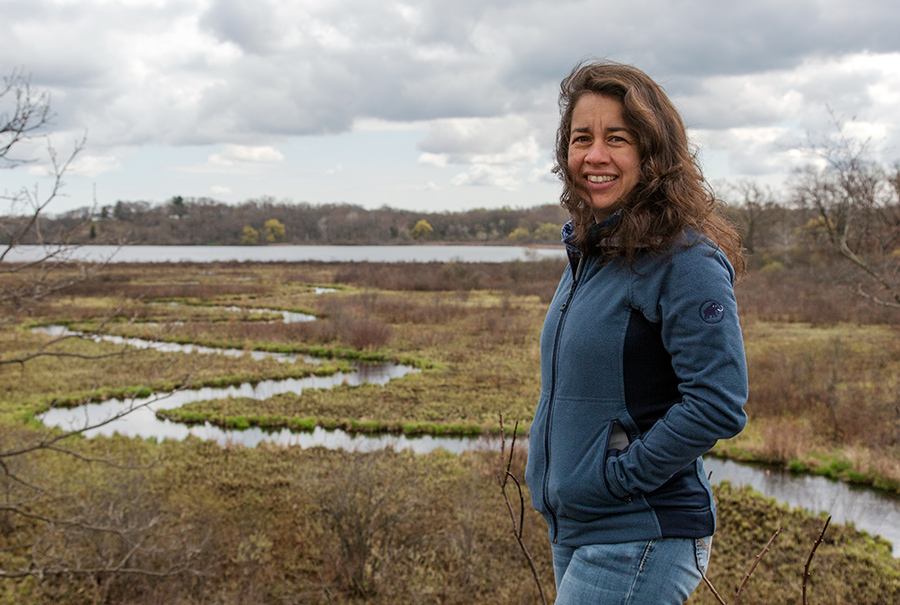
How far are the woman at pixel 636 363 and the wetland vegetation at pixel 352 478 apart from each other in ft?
13.3

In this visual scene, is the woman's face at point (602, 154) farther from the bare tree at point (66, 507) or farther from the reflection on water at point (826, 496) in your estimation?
the reflection on water at point (826, 496)

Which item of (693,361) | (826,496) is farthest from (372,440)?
(693,361)

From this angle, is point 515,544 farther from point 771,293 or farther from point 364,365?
point 771,293

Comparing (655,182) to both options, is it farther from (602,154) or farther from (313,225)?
(313,225)

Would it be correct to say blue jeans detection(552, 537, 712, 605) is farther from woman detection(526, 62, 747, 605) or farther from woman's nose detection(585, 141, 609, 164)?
woman's nose detection(585, 141, 609, 164)

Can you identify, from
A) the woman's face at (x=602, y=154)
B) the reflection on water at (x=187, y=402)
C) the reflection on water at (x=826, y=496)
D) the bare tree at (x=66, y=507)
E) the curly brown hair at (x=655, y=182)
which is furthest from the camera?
the reflection on water at (x=187, y=402)

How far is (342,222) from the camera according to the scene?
140m

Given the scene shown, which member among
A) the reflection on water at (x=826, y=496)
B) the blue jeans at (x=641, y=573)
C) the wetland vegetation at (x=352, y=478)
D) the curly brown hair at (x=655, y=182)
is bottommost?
the reflection on water at (x=826, y=496)

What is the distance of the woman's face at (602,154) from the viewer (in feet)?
5.52

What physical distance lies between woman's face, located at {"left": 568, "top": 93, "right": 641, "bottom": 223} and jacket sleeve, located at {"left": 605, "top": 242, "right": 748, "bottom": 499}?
10.8 inches

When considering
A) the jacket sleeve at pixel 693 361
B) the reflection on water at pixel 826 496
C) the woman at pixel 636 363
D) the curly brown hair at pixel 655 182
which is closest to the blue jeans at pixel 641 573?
the woman at pixel 636 363

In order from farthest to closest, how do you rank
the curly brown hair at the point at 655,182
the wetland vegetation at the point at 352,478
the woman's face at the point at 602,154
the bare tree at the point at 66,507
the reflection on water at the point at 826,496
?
the reflection on water at the point at 826,496 → the wetland vegetation at the point at 352,478 → the bare tree at the point at 66,507 → the woman's face at the point at 602,154 → the curly brown hair at the point at 655,182

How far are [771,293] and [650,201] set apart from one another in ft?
110

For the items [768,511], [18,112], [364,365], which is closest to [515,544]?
[768,511]
